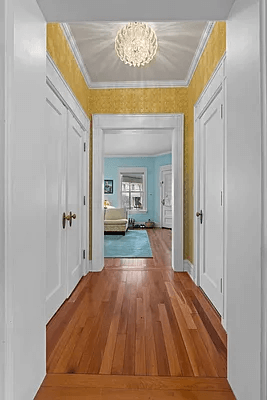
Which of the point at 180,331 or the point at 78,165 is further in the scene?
the point at 78,165

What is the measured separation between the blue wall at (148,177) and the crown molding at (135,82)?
236 inches

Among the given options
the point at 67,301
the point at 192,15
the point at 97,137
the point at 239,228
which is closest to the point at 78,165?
the point at 97,137

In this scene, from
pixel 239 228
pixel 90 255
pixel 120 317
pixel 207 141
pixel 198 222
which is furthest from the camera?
pixel 90 255

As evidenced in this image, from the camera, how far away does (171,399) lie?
4.30ft

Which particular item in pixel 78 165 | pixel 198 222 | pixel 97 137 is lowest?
pixel 198 222

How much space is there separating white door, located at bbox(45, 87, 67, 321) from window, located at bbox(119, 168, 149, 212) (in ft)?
24.1

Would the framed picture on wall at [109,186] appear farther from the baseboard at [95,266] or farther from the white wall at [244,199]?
the white wall at [244,199]

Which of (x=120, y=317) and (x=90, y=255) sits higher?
(x=90, y=255)

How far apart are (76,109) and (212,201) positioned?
5.88ft

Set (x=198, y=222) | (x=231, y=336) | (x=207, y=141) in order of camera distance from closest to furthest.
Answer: (x=231, y=336) → (x=207, y=141) → (x=198, y=222)

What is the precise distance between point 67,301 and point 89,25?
2.71 meters

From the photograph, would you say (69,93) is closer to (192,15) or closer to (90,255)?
(192,15)

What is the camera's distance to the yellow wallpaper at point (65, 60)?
2205 mm

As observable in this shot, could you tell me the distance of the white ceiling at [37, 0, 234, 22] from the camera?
133cm
